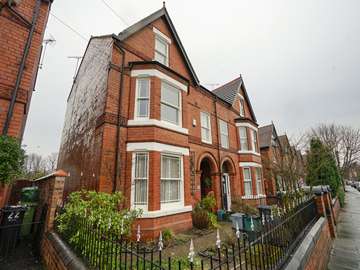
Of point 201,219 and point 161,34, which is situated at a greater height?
point 161,34

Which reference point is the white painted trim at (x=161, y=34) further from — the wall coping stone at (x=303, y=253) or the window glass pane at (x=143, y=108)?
the wall coping stone at (x=303, y=253)

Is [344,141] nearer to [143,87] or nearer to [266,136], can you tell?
[266,136]

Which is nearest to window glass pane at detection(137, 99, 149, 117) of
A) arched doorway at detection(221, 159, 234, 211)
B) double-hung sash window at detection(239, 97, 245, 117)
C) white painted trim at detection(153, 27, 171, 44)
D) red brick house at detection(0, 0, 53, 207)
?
red brick house at detection(0, 0, 53, 207)

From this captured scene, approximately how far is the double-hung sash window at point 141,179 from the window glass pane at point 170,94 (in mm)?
3040

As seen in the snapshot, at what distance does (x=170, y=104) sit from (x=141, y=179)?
3881mm

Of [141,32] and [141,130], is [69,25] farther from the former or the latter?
[141,130]

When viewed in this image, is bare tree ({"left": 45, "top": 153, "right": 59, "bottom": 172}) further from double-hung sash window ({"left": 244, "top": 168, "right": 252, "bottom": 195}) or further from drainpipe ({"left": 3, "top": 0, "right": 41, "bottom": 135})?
drainpipe ({"left": 3, "top": 0, "right": 41, "bottom": 135})

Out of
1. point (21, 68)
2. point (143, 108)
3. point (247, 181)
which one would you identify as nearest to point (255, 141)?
point (247, 181)

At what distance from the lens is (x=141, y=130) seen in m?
8.25

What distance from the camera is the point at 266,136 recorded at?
24969mm

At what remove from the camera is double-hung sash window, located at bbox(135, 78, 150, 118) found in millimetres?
8716

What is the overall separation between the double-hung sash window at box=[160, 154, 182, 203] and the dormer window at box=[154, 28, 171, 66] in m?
5.76

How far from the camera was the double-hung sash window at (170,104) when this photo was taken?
9.27m

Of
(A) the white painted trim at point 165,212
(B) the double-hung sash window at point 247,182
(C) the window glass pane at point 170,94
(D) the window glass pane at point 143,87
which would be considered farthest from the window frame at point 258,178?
(D) the window glass pane at point 143,87
